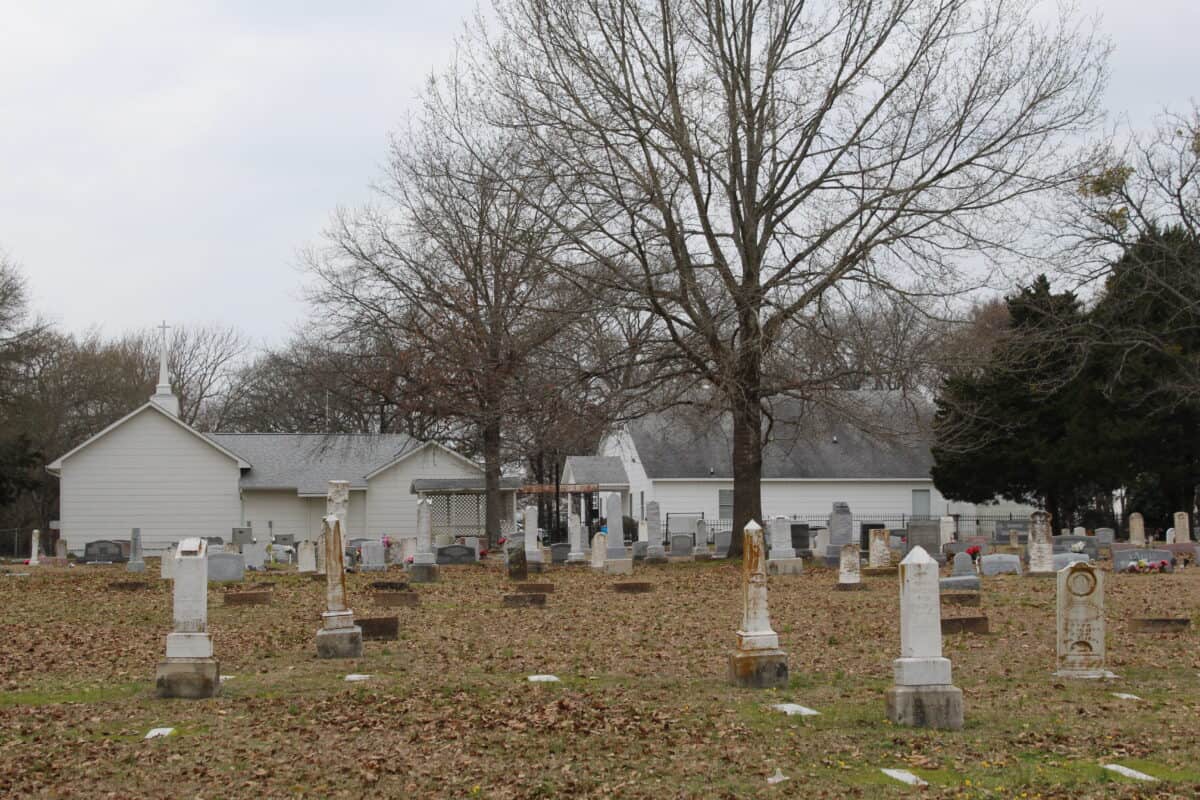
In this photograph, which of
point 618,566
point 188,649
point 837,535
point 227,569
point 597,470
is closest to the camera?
point 188,649

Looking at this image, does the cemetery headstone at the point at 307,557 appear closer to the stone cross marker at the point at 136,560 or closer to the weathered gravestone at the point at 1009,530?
the stone cross marker at the point at 136,560

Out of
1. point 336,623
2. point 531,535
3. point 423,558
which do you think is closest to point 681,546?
point 531,535

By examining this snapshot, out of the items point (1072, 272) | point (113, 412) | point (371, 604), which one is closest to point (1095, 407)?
point (1072, 272)

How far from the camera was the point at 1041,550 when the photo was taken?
76.7ft

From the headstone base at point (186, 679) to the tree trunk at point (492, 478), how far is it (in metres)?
23.0

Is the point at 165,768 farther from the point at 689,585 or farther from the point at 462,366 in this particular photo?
the point at 462,366

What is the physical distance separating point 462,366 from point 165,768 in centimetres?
2496

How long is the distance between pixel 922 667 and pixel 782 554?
16.6m

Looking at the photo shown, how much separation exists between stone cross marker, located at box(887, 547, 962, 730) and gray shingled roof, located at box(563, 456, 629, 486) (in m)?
49.1

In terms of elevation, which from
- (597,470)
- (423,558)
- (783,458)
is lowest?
(423,558)

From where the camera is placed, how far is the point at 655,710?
9.99 metres

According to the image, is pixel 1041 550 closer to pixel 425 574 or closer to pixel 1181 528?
pixel 1181 528

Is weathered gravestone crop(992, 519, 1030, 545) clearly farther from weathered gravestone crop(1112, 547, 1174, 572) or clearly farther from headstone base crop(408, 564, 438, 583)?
headstone base crop(408, 564, 438, 583)

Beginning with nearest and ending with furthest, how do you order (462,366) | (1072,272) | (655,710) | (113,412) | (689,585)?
(655,710)
(689,585)
(462,366)
(1072,272)
(113,412)
